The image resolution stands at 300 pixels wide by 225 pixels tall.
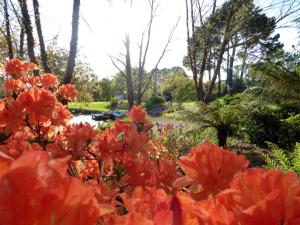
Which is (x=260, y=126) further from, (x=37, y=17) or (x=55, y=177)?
(x=55, y=177)

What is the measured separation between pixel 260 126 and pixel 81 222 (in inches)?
444

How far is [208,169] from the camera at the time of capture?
1.93ft

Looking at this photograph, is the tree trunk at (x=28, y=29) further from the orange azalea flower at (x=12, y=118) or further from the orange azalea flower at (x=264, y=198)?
the orange azalea flower at (x=264, y=198)

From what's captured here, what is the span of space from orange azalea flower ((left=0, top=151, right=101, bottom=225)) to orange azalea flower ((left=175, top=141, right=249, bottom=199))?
31 centimetres

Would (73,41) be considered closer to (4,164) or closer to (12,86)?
(12,86)

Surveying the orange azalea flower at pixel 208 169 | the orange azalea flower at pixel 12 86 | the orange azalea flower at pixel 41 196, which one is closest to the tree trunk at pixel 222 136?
the orange azalea flower at pixel 12 86

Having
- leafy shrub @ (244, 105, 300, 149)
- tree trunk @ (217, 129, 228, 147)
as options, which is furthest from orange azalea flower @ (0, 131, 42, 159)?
tree trunk @ (217, 129, 228, 147)

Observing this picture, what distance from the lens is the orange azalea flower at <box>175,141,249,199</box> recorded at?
0.59 m

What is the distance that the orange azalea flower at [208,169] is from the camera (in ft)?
1.92

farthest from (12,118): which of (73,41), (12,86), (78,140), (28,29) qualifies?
(28,29)

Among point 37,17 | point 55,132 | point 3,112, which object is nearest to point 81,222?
point 3,112

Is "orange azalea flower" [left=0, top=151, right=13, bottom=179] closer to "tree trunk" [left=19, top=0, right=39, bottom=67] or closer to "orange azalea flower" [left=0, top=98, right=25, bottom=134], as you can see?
"orange azalea flower" [left=0, top=98, right=25, bottom=134]

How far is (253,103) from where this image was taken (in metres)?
10.6

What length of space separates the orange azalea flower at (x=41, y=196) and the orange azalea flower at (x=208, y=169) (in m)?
0.31
